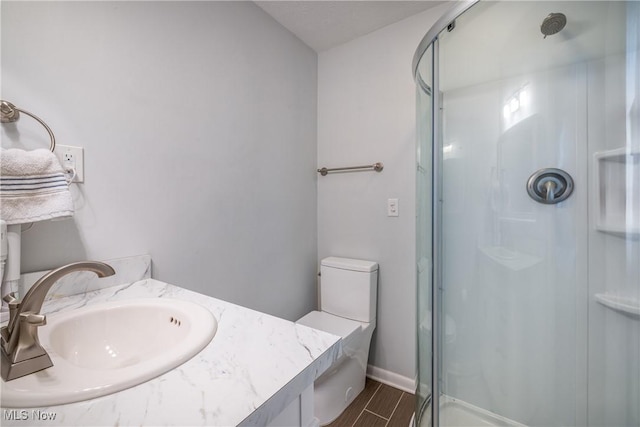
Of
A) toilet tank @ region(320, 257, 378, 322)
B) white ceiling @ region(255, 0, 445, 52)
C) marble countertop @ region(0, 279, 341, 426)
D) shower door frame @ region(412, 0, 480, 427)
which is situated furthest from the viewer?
toilet tank @ region(320, 257, 378, 322)

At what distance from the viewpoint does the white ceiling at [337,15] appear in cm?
146

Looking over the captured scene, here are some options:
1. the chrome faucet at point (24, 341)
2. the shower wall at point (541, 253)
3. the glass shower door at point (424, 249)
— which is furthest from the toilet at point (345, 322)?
the chrome faucet at point (24, 341)

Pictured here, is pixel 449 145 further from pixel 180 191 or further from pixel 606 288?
pixel 180 191

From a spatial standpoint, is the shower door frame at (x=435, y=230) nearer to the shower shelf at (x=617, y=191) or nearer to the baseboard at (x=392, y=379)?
the baseboard at (x=392, y=379)

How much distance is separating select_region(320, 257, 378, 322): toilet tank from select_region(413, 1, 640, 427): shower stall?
34 cm

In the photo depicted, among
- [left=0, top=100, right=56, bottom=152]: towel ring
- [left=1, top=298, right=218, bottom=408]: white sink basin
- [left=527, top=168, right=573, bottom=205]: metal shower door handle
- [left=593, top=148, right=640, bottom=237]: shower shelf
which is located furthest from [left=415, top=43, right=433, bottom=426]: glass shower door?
[left=0, top=100, right=56, bottom=152]: towel ring

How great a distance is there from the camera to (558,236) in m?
1.10

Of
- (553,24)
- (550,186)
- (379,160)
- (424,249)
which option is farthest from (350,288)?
(553,24)

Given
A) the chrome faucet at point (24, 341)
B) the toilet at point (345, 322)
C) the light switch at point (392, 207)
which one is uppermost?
the light switch at point (392, 207)

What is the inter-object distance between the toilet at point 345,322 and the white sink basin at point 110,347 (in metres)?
0.88

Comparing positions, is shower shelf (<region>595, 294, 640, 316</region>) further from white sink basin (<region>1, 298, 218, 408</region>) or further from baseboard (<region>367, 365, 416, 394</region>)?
white sink basin (<region>1, 298, 218, 408</region>)

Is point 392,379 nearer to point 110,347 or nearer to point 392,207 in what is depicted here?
point 392,207

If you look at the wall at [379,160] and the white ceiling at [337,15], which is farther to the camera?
the wall at [379,160]

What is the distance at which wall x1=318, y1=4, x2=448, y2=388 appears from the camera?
62.5 inches
